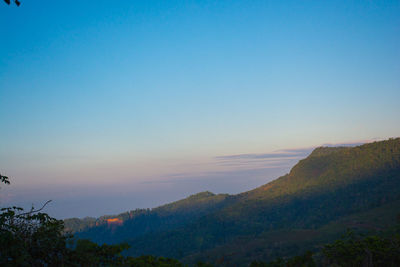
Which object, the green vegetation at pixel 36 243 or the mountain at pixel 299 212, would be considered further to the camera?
the mountain at pixel 299 212

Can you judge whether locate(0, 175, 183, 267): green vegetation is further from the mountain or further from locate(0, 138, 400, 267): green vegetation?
the mountain

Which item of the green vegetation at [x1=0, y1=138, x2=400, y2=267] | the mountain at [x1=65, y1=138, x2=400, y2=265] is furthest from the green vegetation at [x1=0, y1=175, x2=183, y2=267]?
the mountain at [x1=65, y1=138, x2=400, y2=265]

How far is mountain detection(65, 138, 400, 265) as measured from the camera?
185 feet

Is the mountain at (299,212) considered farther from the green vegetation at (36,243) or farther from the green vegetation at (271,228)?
the green vegetation at (36,243)

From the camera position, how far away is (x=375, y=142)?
10419cm

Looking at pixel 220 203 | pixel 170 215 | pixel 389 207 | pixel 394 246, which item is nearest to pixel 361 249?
pixel 394 246

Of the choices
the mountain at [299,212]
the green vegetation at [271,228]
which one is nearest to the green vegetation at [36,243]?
the green vegetation at [271,228]

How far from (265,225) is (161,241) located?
3651cm

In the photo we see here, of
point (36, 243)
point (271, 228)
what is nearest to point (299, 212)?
point (271, 228)

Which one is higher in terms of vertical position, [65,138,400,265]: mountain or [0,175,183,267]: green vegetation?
[0,175,183,267]: green vegetation

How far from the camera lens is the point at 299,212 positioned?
87500 mm

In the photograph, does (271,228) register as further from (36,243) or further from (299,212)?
(36,243)

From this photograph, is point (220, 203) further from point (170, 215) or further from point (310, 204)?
point (310, 204)

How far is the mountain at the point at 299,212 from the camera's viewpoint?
185 ft
